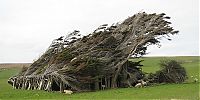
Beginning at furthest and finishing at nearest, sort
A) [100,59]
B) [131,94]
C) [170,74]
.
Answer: [170,74] → [100,59] → [131,94]

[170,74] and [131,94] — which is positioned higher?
[170,74]

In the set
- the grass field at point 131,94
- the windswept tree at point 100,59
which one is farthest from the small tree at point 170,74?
the grass field at point 131,94

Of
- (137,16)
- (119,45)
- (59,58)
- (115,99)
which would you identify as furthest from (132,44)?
(115,99)

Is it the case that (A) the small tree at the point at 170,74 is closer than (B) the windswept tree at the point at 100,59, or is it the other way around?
(B) the windswept tree at the point at 100,59

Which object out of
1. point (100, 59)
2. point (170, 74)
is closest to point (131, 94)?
point (100, 59)

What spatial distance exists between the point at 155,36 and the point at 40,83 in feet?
44.2

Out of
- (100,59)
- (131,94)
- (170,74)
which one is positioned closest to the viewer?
(131,94)

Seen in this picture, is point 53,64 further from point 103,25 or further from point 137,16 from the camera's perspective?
point 137,16

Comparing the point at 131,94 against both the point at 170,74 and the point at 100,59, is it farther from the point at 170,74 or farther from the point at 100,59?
the point at 170,74

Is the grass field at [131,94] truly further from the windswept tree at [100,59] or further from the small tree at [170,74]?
the small tree at [170,74]

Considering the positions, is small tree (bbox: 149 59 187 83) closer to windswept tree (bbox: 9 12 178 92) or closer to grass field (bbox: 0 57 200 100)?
windswept tree (bbox: 9 12 178 92)

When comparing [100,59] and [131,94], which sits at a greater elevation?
[100,59]

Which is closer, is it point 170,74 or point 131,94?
point 131,94

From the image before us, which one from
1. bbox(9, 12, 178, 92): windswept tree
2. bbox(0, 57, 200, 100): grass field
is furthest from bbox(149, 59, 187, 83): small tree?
bbox(0, 57, 200, 100): grass field
